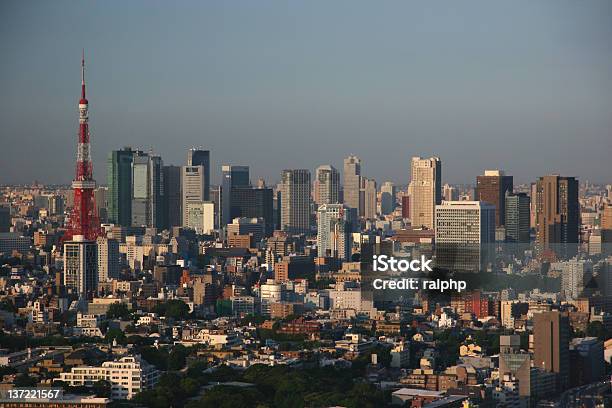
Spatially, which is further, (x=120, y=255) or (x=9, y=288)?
(x=120, y=255)

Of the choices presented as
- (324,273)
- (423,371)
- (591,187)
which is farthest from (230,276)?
(423,371)

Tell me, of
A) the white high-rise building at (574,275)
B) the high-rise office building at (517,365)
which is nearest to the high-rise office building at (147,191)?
the white high-rise building at (574,275)

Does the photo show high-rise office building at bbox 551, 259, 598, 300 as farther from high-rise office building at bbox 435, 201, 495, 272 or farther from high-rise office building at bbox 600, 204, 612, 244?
high-rise office building at bbox 600, 204, 612, 244

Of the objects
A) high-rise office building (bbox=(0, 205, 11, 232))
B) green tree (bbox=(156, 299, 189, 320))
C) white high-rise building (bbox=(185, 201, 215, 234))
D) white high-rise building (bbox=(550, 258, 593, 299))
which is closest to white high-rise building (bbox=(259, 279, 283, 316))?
green tree (bbox=(156, 299, 189, 320))

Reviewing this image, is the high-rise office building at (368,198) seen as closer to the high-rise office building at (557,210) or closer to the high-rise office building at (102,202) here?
the high-rise office building at (102,202)

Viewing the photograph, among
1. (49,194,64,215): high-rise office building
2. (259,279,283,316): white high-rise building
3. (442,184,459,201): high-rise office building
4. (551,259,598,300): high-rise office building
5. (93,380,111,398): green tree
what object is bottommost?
(93,380,111,398): green tree

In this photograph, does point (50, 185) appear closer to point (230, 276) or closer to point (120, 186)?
point (230, 276)
